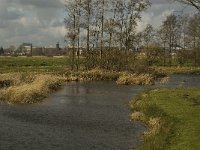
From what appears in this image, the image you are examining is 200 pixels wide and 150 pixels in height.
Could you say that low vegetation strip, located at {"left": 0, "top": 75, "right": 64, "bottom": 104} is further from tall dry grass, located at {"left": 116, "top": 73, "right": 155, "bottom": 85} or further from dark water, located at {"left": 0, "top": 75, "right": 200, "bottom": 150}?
tall dry grass, located at {"left": 116, "top": 73, "right": 155, "bottom": 85}

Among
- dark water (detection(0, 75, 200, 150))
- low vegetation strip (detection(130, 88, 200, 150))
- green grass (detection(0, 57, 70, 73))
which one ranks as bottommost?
dark water (detection(0, 75, 200, 150))

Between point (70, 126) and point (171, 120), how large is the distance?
24.8 ft

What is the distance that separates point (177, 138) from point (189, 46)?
10160cm

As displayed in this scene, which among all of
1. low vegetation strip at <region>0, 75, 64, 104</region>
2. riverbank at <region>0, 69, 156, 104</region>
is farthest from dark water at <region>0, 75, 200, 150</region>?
riverbank at <region>0, 69, 156, 104</region>

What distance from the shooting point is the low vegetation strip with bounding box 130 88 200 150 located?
72.5ft

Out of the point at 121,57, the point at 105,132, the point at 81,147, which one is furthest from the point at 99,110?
the point at 121,57

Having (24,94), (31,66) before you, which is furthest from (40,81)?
(31,66)

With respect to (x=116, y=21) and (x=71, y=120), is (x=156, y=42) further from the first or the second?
(x=71, y=120)

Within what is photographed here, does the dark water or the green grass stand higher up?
the green grass

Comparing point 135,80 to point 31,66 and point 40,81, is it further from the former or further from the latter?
point 31,66

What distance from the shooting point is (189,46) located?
121688 mm

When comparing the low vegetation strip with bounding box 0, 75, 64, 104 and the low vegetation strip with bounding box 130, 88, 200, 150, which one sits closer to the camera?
the low vegetation strip with bounding box 130, 88, 200, 150

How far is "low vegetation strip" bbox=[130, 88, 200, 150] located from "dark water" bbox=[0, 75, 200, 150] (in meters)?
1.17

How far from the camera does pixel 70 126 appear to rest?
3092cm
